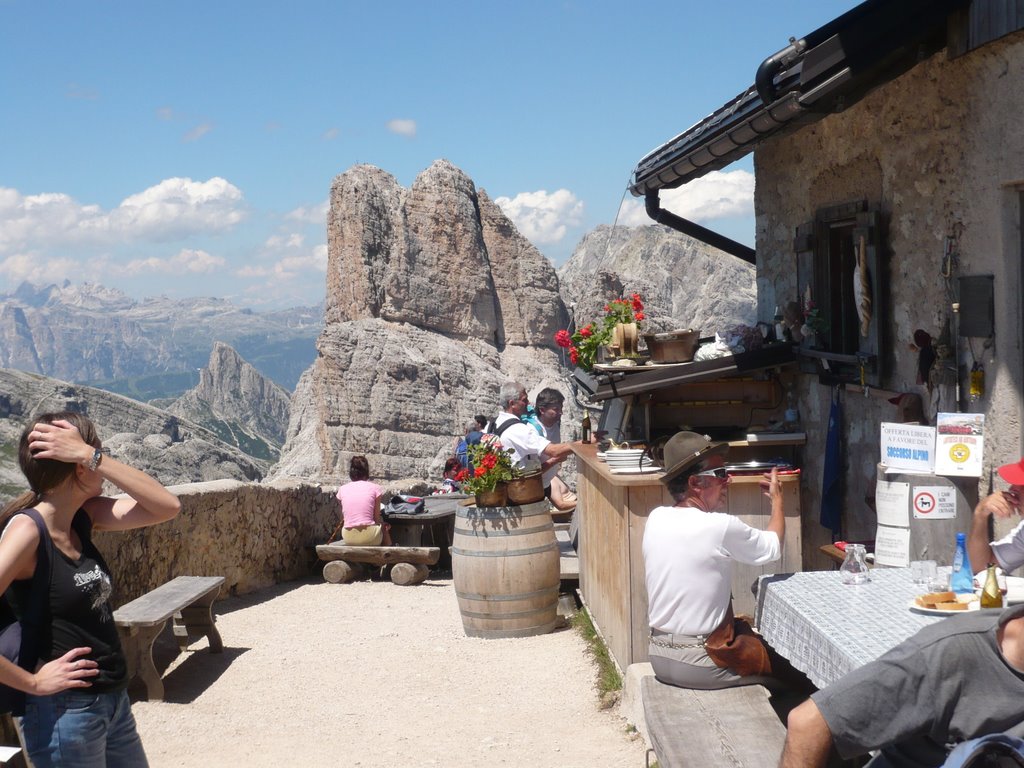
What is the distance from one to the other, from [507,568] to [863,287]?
297 centimetres

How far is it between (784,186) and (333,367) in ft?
157

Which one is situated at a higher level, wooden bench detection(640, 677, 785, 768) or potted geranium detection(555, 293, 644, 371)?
potted geranium detection(555, 293, 644, 371)

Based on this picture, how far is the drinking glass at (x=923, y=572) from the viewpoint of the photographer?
4160 millimetres

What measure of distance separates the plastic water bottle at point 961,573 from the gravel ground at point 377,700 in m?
2.01

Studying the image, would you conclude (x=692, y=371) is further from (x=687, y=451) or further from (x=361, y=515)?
(x=361, y=515)

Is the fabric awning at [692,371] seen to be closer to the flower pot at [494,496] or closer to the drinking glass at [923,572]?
the flower pot at [494,496]

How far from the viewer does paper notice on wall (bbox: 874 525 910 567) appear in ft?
15.1

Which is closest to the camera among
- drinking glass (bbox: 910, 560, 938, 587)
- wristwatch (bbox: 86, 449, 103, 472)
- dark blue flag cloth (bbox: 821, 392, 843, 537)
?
wristwatch (bbox: 86, 449, 103, 472)

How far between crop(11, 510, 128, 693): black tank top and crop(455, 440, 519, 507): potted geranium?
4.17 metres

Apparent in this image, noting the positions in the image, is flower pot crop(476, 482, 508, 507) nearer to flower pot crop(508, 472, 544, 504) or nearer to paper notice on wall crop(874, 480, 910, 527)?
flower pot crop(508, 472, 544, 504)

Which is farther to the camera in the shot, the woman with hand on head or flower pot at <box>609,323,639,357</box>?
flower pot at <box>609,323,639,357</box>

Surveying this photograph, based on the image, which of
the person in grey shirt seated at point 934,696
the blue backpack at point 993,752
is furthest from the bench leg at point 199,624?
the blue backpack at point 993,752

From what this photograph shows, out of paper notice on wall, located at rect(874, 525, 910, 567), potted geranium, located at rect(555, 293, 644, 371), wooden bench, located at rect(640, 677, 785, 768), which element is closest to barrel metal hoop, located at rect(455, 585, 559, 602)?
potted geranium, located at rect(555, 293, 644, 371)

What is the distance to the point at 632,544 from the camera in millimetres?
6047
